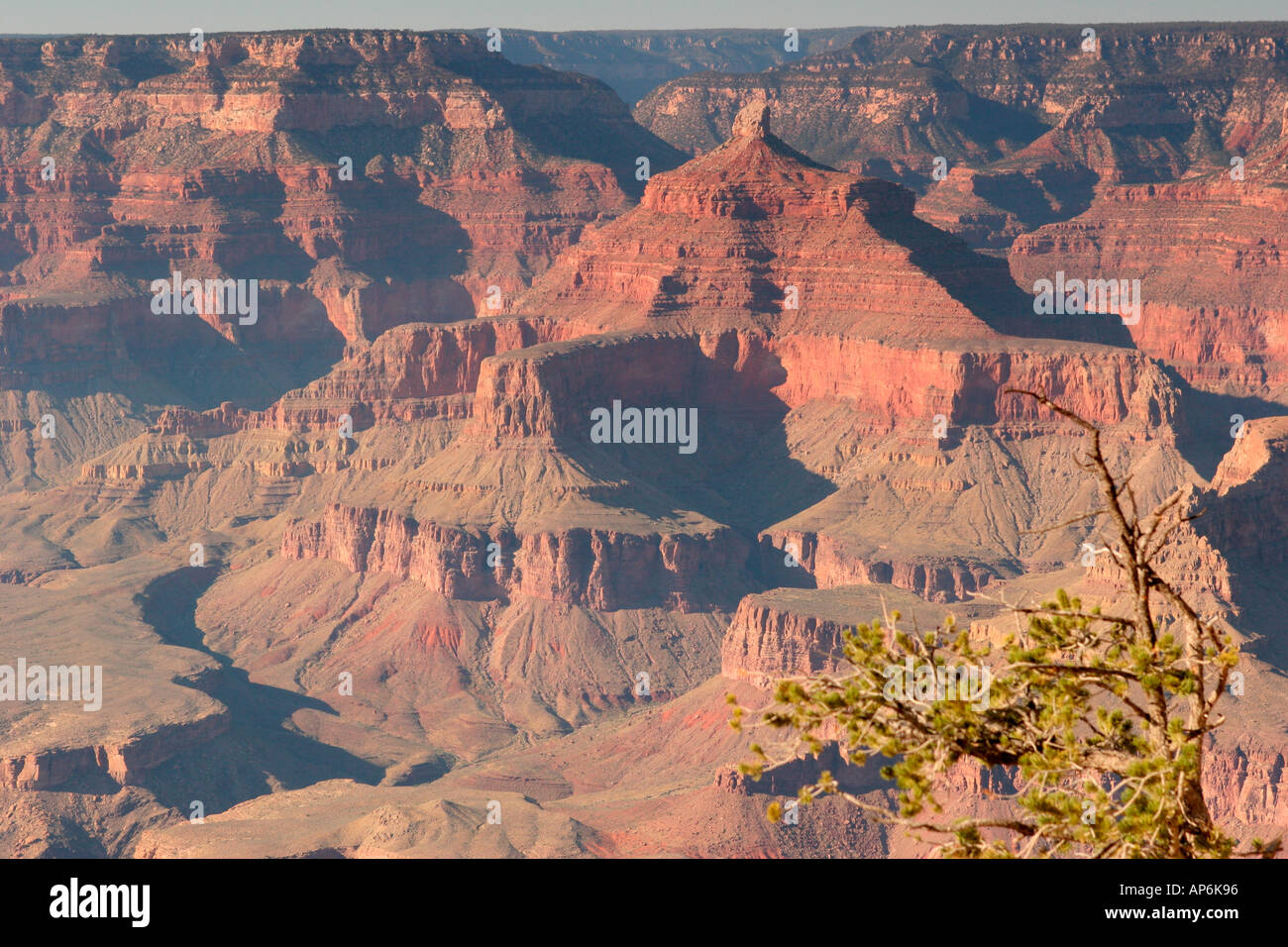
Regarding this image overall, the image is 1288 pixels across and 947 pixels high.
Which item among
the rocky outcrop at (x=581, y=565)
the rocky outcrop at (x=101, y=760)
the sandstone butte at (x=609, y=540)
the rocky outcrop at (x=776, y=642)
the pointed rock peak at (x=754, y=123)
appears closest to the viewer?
the sandstone butte at (x=609, y=540)

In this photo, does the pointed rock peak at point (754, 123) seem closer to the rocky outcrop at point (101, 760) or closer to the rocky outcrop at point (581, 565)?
the rocky outcrop at point (581, 565)

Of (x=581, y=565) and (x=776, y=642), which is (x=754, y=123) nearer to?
(x=581, y=565)

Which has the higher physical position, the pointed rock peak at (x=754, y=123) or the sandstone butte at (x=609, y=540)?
the pointed rock peak at (x=754, y=123)

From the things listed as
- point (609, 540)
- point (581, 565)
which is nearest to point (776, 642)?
point (609, 540)

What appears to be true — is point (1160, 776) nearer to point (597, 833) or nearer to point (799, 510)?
point (597, 833)

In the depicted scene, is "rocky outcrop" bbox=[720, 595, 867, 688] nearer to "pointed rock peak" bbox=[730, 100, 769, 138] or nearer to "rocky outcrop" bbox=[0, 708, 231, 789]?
"rocky outcrop" bbox=[0, 708, 231, 789]

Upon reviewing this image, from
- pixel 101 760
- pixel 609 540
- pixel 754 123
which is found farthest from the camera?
pixel 754 123

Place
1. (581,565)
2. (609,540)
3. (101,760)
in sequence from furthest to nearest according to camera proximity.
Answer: (609,540) < (581,565) < (101,760)

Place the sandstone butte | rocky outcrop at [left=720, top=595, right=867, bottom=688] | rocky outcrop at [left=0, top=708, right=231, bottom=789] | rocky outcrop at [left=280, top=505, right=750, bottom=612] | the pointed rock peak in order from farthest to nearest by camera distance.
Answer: the pointed rock peak
rocky outcrop at [left=280, top=505, right=750, bottom=612]
rocky outcrop at [left=0, top=708, right=231, bottom=789]
rocky outcrop at [left=720, top=595, right=867, bottom=688]
the sandstone butte

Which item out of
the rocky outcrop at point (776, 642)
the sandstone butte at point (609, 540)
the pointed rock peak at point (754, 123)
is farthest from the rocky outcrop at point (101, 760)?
the pointed rock peak at point (754, 123)

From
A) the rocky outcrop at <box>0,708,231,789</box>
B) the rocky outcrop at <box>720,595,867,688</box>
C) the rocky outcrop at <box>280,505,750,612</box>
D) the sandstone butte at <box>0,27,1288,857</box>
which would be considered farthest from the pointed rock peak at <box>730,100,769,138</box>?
the rocky outcrop at <box>0,708,231,789</box>

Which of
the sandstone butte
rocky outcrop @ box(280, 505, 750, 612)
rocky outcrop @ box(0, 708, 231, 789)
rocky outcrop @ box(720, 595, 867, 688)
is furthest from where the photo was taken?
rocky outcrop @ box(280, 505, 750, 612)

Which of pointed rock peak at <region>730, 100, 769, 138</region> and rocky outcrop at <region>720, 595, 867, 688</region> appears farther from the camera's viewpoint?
pointed rock peak at <region>730, 100, 769, 138</region>
